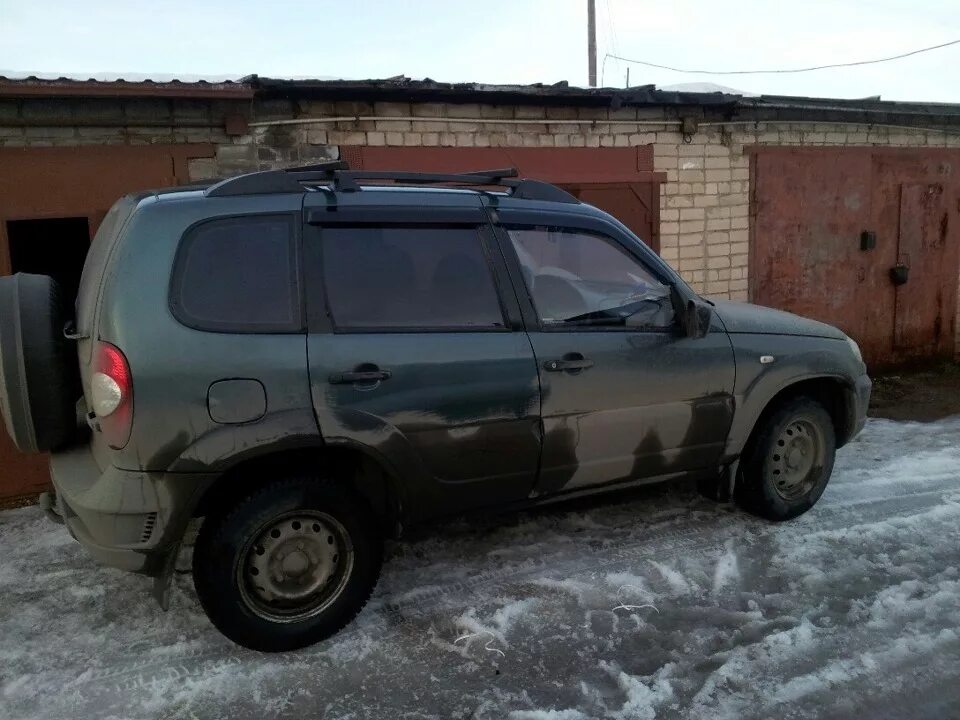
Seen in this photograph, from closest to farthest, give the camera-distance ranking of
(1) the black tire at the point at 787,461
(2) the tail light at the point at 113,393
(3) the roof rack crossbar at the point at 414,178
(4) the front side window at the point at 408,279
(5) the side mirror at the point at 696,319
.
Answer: (2) the tail light at the point at 113,393
(4) the front side window at the point at 408,279
(3) the roof rack crossbar at the point at 414,178
(5) the side mirror at the point at 696,319
(1) the black tire at the point at 787,461

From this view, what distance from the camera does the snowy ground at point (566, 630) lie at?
3.05 m

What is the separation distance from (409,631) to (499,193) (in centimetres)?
213

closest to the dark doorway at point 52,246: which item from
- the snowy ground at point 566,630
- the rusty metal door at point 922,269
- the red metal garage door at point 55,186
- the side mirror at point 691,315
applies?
the red metal garage door at point 55,186

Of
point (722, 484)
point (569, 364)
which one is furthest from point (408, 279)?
point (722, 484)

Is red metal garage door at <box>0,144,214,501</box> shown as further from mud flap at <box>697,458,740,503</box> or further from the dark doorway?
mud flap at <box>697,458,740,503</box>

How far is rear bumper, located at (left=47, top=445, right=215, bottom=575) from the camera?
3.03m

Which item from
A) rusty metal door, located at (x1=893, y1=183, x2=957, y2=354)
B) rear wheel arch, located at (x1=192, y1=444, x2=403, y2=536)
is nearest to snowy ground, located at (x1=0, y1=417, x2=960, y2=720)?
rear wheel arch, located at (x1=192, y1=444, x2=403, y2=536)

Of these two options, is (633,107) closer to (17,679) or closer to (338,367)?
(338,367)

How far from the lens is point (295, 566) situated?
3.33 meters

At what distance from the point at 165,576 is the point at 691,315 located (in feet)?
8.90

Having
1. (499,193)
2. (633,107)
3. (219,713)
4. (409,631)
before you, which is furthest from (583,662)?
(633,107)

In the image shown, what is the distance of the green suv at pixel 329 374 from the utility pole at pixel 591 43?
61.1 feet

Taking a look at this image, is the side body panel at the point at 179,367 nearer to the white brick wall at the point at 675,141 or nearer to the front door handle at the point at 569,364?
the front door handle at the point at 569,364

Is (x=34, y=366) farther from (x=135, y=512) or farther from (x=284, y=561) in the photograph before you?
(x=284, y=561)
